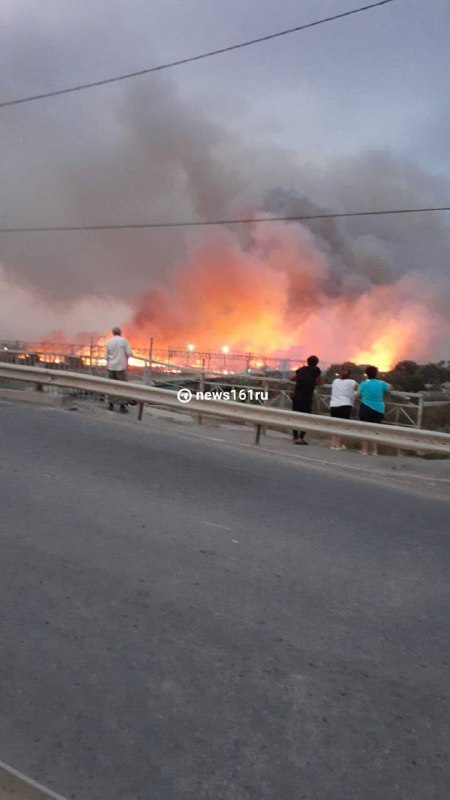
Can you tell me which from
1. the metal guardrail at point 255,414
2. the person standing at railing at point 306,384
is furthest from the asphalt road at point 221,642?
the person standing at railing at point 306,384

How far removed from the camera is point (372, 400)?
9.53m

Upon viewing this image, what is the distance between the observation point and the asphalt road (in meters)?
2.69

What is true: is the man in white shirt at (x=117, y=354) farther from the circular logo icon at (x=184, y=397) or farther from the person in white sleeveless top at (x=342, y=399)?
the person in white sleeveless top at (x=342, y=399)

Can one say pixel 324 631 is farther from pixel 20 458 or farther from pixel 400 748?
pixel 20 458

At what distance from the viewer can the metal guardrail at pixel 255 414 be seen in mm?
8148

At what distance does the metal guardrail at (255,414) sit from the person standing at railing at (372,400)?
544 millimetres

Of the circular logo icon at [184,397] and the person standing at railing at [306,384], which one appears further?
the person standing at railing at [306,384]

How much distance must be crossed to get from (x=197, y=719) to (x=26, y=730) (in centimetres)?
72

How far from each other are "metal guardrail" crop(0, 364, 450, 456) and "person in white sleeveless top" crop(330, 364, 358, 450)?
0.92m

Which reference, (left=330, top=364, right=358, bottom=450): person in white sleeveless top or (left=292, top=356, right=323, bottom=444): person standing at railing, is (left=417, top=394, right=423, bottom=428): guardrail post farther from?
(left=292, top=356, right=323, bottom=444): person standing at railing

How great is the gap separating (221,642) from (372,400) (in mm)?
6423

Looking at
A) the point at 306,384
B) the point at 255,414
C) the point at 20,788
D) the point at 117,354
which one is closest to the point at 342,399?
the point at 306,384

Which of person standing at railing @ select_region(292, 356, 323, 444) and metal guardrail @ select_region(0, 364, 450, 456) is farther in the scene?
person standing at railing @ select_region(292, 356, 323, 444)

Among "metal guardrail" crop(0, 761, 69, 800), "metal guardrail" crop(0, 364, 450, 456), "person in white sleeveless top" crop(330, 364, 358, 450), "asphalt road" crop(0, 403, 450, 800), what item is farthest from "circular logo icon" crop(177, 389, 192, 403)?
"metal guardrail" crop(0, 761, 69, 800)
